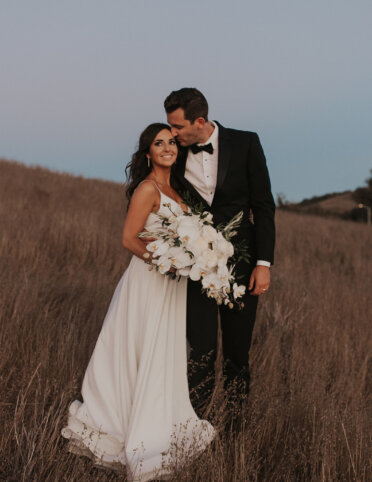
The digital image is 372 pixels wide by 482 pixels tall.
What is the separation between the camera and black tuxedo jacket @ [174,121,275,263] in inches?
107

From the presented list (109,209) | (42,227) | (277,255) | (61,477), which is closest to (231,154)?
(61,477)

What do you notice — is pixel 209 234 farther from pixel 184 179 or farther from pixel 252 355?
pixel 252 355

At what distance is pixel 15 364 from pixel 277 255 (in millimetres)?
5970

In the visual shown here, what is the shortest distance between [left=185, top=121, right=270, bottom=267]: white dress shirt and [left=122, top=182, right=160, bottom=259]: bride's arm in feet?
1.05

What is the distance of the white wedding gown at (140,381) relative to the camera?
2.49 metres

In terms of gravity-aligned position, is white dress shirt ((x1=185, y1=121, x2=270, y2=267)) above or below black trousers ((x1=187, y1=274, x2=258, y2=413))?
above

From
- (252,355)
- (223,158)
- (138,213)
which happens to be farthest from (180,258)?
(252,355)

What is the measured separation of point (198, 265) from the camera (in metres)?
2.14

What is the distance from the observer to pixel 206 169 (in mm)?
2732

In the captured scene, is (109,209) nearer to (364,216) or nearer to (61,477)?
(61,477)

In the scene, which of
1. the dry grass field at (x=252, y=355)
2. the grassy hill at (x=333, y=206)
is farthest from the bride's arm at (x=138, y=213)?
the grassy hill at (x=333, y=206)

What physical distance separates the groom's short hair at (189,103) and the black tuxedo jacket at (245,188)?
206 millimetres

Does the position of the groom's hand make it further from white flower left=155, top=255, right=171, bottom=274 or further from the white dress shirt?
white flower left=155, top=255, right=171, bottom=274

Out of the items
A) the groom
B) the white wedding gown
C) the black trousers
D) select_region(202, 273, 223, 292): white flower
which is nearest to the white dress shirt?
the groom
